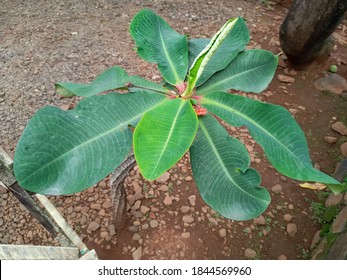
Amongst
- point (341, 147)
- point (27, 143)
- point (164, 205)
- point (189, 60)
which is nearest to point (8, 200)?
point (164, 205)

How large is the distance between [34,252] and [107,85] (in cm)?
55

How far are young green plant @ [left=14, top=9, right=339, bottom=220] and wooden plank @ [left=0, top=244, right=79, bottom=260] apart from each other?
303 mm

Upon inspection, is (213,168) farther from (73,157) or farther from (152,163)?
(73,157)

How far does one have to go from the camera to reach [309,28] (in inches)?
87.3

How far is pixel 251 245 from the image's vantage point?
165 cm

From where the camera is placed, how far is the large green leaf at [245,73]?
116cm

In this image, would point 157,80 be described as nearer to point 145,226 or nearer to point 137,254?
point 145,226

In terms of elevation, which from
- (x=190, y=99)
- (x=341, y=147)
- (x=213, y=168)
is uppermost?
(x=190, y=99)

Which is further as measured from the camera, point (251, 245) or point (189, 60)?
point (251, 245)

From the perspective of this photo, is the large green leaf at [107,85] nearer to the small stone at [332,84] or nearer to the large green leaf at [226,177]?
the large green leaf at [226,177]

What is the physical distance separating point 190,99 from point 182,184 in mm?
847

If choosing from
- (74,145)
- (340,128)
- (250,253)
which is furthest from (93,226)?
(340,128)

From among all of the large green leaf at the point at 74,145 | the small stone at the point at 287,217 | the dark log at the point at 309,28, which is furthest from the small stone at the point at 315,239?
the dark log at the point at 309,28

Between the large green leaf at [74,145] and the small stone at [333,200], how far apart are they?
1.21 metres
